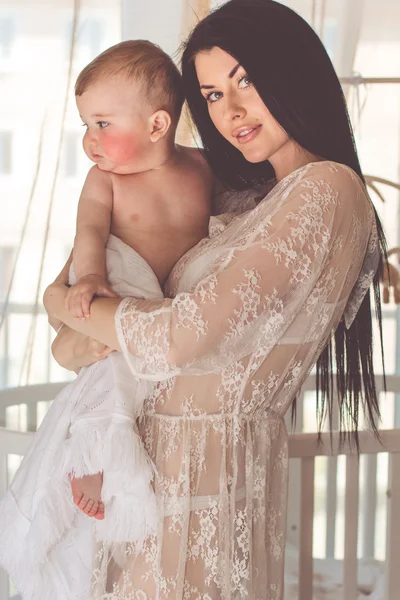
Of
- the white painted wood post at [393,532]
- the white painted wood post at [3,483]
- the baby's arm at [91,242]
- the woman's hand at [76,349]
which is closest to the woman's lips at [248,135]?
the baby's arm at [91,242]

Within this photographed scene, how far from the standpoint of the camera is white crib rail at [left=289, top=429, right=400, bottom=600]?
5.24 feet

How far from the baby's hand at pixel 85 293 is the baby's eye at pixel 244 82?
A: 1.13 feet

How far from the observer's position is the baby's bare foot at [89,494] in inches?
42.9

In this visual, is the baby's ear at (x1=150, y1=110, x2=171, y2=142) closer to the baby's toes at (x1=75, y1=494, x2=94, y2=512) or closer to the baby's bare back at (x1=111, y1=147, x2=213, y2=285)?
the baby's bare back at (x1=111, y1=147, x2=213, y2=285)

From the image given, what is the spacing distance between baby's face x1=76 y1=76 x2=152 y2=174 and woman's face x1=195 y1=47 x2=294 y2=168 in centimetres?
11

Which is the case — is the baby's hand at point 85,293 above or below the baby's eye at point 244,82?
below

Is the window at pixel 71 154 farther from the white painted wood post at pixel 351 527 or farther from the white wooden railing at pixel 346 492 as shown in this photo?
the white painted wood post at pixel 351 527

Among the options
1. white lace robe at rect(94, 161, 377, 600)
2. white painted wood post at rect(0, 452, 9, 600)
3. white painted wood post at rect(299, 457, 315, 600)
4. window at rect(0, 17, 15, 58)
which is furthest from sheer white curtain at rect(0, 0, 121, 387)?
white lace robe at rect(94, 161, 377, 600)

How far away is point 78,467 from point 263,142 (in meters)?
0.54

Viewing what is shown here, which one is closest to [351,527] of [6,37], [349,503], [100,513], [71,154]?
[349,503]

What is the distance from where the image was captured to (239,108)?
1168 mm

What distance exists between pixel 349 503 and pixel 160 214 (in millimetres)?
756

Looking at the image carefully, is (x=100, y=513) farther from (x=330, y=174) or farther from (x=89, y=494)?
(x=330, y=174)

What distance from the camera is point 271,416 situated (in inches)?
46.4
